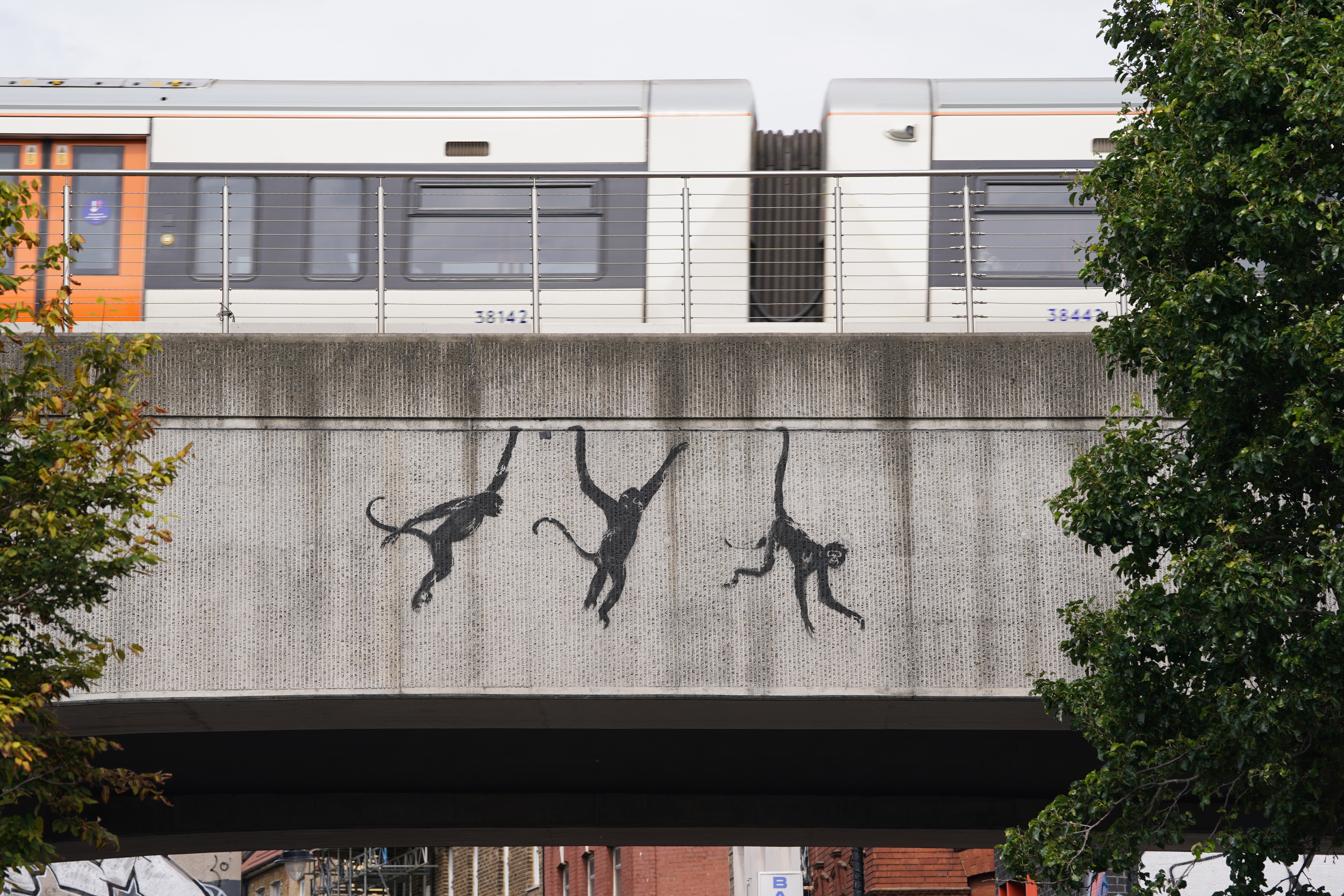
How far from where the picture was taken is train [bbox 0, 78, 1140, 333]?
13547 mm

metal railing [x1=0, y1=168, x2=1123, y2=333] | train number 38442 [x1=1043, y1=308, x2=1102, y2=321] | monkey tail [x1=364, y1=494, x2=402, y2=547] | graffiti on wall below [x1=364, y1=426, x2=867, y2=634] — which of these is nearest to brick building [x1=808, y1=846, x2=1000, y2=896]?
train number 38442 [x1=1043, y1=308, x2=1102, y2=321]

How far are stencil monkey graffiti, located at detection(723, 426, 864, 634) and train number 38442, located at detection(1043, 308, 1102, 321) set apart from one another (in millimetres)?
5328

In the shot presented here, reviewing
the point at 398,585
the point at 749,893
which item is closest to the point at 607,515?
the point at 398,585

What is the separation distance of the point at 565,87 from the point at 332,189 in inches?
101

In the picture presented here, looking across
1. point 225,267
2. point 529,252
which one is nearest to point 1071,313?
point 529,252

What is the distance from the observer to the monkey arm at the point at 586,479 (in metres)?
9.22

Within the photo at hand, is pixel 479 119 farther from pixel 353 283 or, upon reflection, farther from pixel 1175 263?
pixel 1175 263

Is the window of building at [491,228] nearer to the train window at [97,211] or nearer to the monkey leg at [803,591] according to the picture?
the train window at [97,211]

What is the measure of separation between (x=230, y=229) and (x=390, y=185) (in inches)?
69.6

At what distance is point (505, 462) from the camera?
930 cm

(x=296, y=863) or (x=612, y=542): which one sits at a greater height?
(x=612, y=542)

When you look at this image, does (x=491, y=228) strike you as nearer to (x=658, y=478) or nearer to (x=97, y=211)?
(x=97, y=211)

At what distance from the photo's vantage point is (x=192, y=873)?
3359 centimetres

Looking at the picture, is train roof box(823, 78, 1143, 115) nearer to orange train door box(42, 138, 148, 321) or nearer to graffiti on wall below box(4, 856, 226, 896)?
orange train door box(42, 138, 148, 321)
